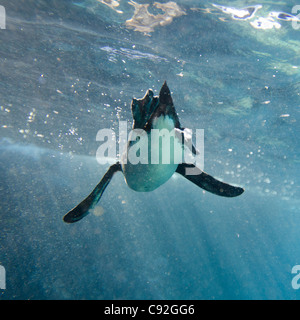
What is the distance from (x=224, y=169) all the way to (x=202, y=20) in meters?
19.9

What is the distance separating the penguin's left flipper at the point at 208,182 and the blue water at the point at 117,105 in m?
5.69

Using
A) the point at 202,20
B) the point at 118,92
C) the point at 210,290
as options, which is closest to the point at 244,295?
the point at 210,290

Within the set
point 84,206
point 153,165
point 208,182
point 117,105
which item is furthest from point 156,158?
point 117,105

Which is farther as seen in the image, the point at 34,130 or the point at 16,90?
the point at 34,130

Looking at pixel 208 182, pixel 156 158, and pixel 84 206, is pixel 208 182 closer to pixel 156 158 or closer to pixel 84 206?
pixel 156 158

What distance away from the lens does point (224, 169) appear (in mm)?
25125

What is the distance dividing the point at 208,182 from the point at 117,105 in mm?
10986

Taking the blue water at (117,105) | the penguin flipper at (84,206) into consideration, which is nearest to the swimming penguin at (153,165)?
the penguin flipper at (84,206)

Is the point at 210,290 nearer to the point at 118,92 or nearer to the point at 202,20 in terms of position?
the point at 118,92

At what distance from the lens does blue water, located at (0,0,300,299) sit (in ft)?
26.0

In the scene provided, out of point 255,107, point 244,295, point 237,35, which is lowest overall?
point 244,295

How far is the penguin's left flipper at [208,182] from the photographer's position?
3.82 meters

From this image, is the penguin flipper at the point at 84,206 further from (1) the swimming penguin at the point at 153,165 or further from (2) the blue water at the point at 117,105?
(2) the blue water at the point at 117,105
